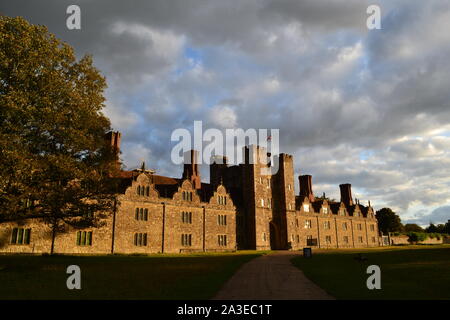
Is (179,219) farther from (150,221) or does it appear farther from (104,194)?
(104,194)

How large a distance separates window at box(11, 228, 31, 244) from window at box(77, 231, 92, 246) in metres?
5.42

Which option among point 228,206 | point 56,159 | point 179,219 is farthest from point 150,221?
point 56,159

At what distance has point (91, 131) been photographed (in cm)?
2459

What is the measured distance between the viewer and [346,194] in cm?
9456

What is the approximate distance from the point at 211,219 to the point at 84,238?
66.5ft

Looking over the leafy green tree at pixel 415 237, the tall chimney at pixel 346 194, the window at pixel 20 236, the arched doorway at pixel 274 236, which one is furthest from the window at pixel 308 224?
the window at pixel 20 236

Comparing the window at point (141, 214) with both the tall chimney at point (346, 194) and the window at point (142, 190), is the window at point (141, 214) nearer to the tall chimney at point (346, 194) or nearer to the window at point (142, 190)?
the window at point (142, 190)

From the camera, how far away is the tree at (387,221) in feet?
356

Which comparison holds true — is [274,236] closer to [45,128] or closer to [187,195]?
[187,195]

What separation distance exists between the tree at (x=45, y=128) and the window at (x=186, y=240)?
27.6 m

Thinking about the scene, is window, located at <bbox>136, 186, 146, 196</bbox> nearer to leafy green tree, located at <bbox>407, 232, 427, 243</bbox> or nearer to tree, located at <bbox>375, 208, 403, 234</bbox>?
leafy green tree, located at <bbox>407, 232, 427, 243</bbox>

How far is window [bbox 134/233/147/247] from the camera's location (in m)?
45.7
